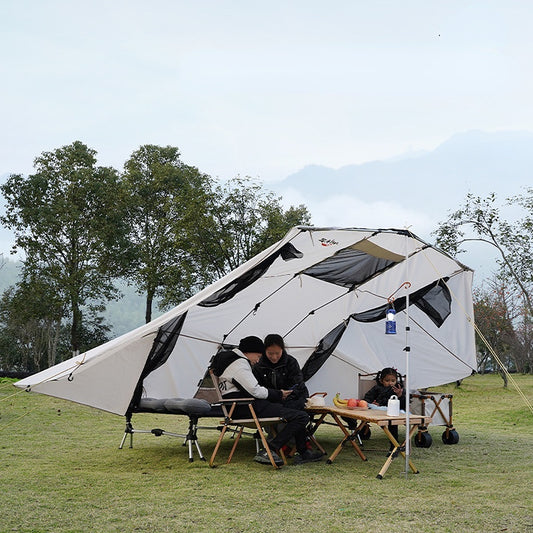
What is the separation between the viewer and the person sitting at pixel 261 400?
496cm

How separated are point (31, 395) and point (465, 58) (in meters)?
8.76

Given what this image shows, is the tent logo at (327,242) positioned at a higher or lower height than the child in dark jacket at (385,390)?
higher

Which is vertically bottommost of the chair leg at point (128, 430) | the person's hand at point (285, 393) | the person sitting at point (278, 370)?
the chair leg at point (128, 430)

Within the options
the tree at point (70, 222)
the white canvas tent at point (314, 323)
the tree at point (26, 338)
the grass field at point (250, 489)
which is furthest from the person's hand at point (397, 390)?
the tree at point (26, 338)

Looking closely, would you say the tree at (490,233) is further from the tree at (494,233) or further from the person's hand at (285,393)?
the person's hand at (285,393)

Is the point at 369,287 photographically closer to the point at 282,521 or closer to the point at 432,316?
the point at 432,316

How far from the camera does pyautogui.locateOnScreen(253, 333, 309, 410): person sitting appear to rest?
5457mm

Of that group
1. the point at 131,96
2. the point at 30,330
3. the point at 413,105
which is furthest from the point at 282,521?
the point at 30,330

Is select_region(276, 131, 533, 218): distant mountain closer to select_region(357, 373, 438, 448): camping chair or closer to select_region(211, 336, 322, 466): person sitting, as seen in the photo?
select_region(357, 373, 438, 448): camping chair

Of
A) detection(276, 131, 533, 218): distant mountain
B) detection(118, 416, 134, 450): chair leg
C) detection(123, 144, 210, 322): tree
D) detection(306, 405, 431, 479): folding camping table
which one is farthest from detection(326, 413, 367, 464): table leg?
detection(276, 131, 533, 218): distant mountain

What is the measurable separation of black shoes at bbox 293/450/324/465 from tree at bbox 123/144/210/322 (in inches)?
567

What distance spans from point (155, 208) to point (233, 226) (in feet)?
15.2

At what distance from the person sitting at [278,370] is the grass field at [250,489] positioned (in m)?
0.63

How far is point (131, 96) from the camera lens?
1463 cm
